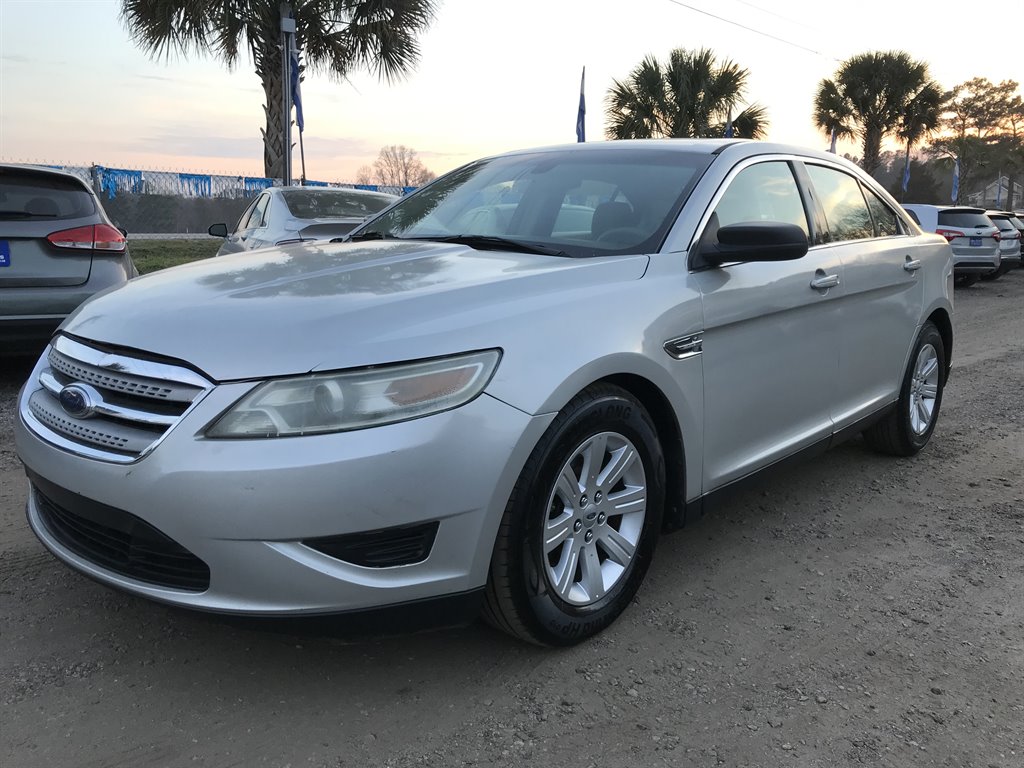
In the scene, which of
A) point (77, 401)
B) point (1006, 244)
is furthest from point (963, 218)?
point (77, 401)

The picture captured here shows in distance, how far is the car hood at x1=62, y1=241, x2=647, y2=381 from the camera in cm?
208

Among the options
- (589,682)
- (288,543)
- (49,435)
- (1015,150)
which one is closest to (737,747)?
(589,682)

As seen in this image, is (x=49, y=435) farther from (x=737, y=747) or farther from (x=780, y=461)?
(x=780, y=461)

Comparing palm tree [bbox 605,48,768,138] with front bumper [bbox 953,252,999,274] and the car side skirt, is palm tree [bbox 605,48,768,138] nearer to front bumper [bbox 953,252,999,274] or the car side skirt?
front bumper [bbox 953,252,999,274]

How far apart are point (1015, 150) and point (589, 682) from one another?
76.0 m

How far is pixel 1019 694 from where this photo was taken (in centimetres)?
238

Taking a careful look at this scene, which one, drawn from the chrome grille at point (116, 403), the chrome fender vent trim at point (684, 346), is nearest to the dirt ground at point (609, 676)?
the chrome grille at point (116, 403)

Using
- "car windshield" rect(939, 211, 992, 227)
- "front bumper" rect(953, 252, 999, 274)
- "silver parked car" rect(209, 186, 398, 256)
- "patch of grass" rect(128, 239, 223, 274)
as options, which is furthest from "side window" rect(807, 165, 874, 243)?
"car windshield" rect(939, 211, 992, 227)

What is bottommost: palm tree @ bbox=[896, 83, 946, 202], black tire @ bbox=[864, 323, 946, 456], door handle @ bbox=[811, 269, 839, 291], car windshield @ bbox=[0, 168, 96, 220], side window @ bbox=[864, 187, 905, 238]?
black tire @ bbox=[864, 323, 946, 456]

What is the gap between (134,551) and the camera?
216 cm

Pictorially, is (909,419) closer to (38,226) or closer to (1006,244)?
(38,226)

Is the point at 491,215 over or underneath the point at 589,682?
over

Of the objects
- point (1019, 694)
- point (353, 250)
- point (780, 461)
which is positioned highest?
point (353, 250)

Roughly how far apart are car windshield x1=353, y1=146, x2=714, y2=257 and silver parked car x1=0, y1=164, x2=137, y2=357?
8.65ft
